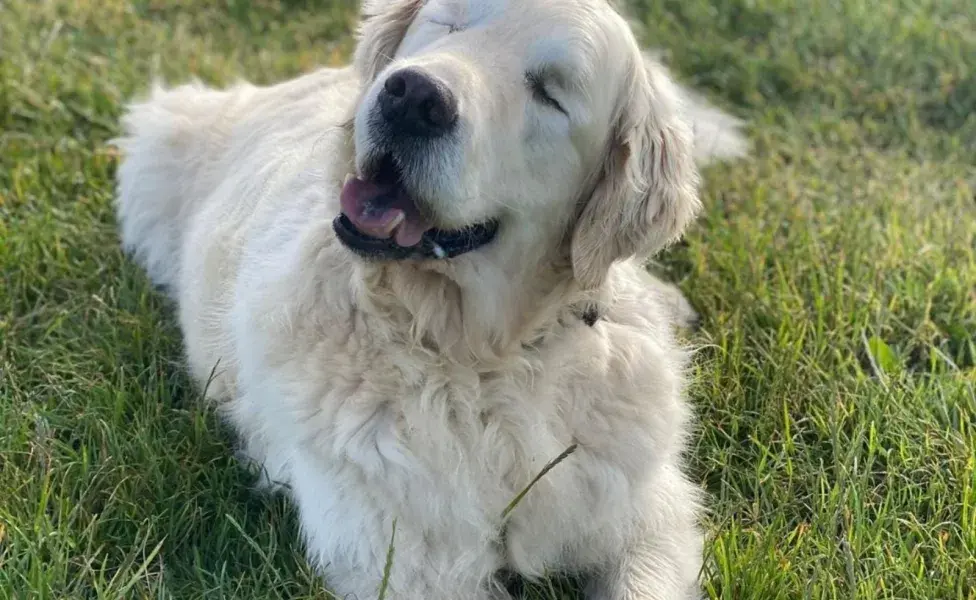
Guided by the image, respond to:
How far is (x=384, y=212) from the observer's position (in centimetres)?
260

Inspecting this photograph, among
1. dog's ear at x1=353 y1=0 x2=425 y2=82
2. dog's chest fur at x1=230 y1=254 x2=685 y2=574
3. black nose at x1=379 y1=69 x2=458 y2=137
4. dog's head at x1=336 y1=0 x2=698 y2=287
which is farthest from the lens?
dog's ear at x1=353 y1=0 x2=425 y2=82

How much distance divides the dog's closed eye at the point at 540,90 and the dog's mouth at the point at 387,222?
1.16 ft

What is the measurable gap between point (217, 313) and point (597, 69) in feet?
5.28

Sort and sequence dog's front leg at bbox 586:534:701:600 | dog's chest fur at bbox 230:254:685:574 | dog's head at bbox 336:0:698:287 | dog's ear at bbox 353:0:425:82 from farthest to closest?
1. dog's ear at bbox 353:0:425:82
2. dog's front leg at bbox 586:534:701:600
3. dog's chest fur at bbox 230:254:685:574
4. dog's head at bbox 336:0:698:287

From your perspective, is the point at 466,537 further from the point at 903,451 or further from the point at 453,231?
the point at 903,451

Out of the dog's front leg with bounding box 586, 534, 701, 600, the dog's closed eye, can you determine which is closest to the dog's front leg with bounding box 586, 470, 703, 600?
the dog's front leg with bounding box 586, 534, 701, 600

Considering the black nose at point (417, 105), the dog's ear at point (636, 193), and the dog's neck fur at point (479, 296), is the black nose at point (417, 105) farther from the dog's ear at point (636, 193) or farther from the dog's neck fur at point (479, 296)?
the dog's ear at point (636, 193)

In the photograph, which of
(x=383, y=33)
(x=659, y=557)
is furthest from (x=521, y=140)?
(x=659, y=557)

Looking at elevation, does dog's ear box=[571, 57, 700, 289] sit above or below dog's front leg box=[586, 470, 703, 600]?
above

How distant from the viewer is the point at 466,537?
2.72m

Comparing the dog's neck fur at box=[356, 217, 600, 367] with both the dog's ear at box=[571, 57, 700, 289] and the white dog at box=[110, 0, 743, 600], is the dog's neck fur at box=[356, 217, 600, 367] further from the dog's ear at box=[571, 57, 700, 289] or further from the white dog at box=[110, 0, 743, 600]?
the dog's ear at box=[571, 57, 700, 289]

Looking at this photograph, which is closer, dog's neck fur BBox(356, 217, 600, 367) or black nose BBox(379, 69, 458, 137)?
black nose BBox(379, 69, 458, 137)

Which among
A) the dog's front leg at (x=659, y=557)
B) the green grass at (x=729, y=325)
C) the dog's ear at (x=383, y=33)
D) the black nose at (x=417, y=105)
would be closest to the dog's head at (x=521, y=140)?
the black nose at (x=417, y=105)

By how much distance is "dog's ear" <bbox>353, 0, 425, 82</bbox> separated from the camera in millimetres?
3021
